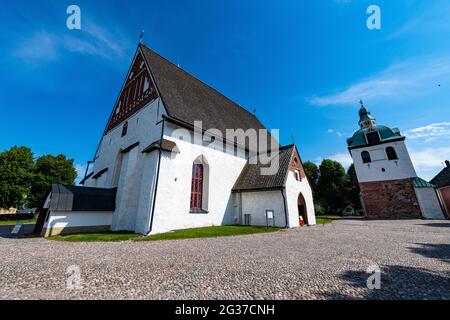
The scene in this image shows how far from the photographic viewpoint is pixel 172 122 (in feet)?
37.3

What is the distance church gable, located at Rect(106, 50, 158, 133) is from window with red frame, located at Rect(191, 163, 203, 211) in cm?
573

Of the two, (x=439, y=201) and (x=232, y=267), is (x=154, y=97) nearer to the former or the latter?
(x=232, y=267)

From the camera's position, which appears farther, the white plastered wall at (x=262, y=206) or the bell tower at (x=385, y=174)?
the bell tower at (x=385, y=174)

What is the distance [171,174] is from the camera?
34.0 ft

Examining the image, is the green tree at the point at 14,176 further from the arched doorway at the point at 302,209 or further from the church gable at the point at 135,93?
the arched doorway at the point at 302,209

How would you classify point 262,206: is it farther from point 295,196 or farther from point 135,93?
point 135,93

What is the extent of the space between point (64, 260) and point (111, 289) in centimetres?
290

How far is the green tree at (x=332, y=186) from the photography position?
36344 millimetres

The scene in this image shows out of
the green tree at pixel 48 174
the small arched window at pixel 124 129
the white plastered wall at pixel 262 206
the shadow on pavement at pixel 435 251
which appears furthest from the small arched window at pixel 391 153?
the green tree at pixel 48 174

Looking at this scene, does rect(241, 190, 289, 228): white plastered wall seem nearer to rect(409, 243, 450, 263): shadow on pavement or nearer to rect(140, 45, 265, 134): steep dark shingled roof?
rect(140, 45, 265, 134): steep dark shingled roof

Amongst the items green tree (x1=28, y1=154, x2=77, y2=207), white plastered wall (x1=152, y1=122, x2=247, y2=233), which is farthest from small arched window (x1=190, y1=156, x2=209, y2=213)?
green tree (x1=28, y1=154, x2=77, y2=207)

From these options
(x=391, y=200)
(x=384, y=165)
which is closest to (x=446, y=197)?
(x=391, y=200)

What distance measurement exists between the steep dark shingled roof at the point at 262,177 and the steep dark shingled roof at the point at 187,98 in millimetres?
4270

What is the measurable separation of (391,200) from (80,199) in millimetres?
29906
